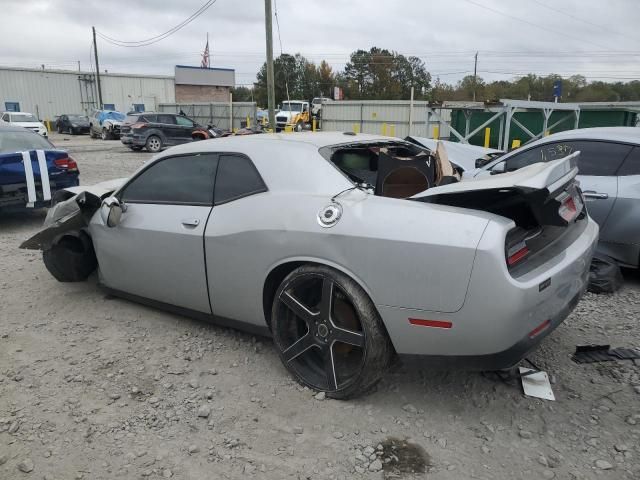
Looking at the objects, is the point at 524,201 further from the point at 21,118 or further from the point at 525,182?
the point at 21,118

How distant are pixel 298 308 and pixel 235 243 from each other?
23.3 inches

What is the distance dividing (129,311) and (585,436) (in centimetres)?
336

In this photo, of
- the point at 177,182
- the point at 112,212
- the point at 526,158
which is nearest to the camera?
the point at 177,182

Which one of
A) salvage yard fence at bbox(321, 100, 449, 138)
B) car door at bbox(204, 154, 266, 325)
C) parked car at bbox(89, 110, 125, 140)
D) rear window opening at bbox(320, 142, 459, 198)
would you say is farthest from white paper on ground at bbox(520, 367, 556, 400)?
parked car at bbox(89, 110, 125, 140)

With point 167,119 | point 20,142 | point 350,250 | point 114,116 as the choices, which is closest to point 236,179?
point 350,250

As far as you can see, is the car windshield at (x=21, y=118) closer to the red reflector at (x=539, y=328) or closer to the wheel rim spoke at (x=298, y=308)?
the wheel rim spoke at (x=298, y=308)

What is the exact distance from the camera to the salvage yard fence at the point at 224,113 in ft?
96.3

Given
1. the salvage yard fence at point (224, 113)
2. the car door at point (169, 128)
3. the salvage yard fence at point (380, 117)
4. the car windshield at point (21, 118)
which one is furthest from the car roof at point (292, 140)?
the car windshield at point (21, 118)

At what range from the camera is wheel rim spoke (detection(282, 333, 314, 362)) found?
3002 mm

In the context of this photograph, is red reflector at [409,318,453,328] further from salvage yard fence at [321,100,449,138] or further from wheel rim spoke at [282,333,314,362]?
salvage yard fence at [321,100,449,138]

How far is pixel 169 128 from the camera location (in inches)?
842

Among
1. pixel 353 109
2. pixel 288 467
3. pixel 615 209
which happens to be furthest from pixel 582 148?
pixel 353 109

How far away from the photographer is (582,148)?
500 centimetres

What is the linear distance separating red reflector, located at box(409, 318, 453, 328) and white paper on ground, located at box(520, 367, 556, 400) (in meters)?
0.90
